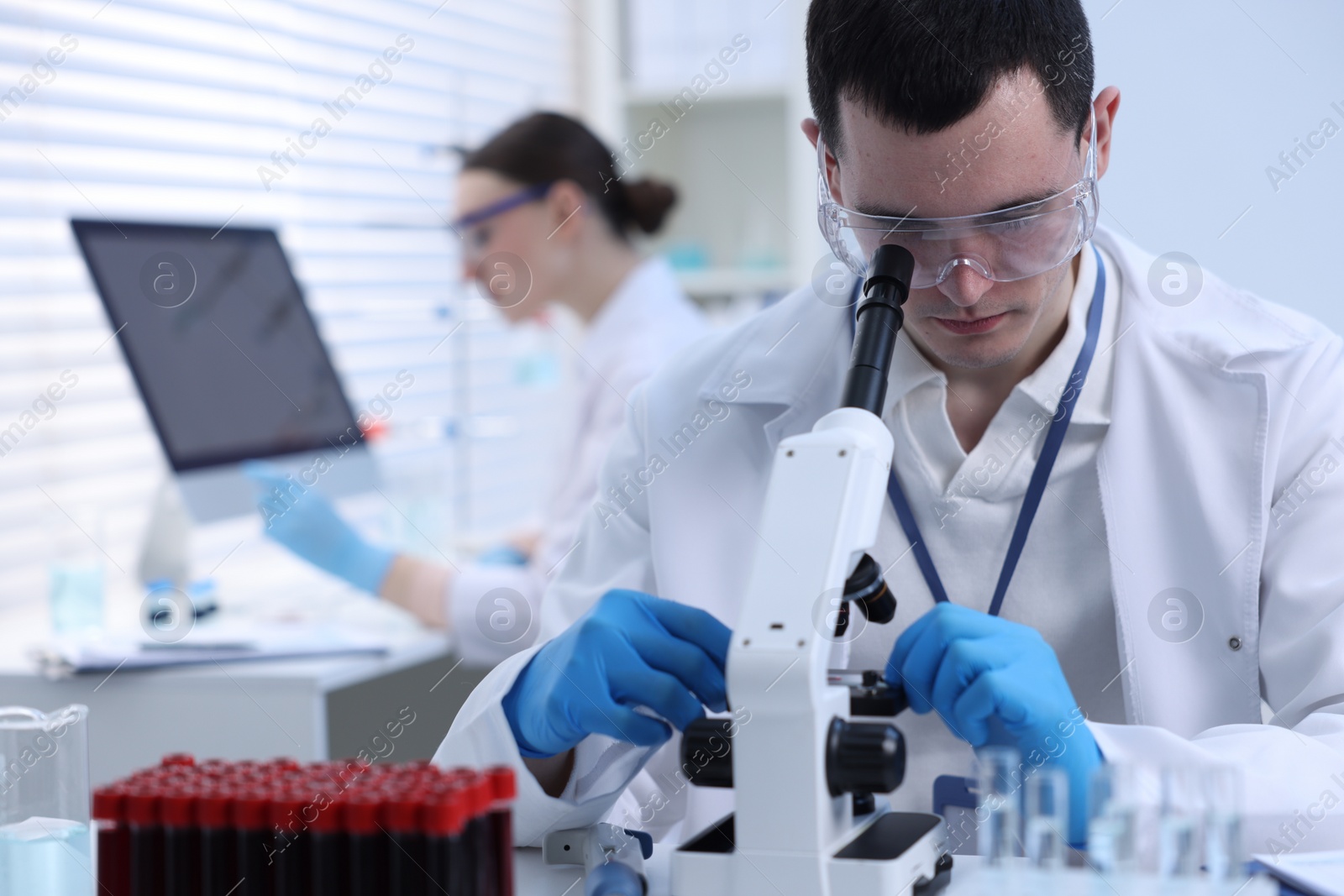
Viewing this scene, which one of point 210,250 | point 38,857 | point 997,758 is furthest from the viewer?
point 210,250

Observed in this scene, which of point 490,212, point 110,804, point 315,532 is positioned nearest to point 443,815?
point 110,804

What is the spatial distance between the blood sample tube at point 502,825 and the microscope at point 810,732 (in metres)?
0.13

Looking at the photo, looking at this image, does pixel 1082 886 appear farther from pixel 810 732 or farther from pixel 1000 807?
pixel 810 732

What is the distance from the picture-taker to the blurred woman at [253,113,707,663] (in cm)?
257

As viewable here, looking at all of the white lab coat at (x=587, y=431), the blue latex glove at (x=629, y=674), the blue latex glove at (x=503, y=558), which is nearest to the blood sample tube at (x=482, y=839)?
the blue latex glove at (x=629, y=674)

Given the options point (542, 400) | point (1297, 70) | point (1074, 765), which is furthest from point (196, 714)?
point (542, 400)

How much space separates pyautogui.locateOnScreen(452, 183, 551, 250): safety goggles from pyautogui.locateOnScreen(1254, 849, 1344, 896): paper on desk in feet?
7.29

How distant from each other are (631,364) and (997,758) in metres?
1.98

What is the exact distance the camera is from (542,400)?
4.31 meters

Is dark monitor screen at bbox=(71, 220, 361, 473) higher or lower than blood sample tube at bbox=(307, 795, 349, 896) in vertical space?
higher

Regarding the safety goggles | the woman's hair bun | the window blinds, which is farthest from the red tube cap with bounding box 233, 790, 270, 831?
the woman's hair bun

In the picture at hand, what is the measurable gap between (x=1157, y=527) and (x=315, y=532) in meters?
1.64

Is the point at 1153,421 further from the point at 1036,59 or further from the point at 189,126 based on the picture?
the point at 189,126

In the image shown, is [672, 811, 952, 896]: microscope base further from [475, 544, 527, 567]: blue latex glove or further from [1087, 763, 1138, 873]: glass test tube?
[475, 544, 527, 567]: blue latex glove
